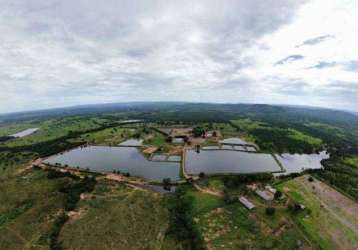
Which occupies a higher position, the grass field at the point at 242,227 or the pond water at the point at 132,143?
the pond water at the point at 132,143

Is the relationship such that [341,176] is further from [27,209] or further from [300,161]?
[27,209]

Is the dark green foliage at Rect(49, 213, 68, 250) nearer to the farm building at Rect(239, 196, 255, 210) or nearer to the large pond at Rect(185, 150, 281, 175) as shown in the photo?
the large pond at Rect(185, 150, 281, 175)

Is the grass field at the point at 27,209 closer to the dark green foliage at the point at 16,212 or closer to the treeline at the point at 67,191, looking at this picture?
the dark green foliage at the point at 16,212

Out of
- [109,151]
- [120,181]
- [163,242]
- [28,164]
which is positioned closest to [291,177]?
[163,242]

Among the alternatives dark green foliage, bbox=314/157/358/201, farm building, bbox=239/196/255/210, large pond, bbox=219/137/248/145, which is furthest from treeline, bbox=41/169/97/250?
large pond, bbox=219/137/248/145

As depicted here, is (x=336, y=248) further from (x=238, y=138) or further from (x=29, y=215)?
(x=238, y=138)

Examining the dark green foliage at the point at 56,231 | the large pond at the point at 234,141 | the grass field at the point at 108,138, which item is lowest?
the dark green foliage at the point at 56,231

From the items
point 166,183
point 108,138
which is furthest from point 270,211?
point 108,138

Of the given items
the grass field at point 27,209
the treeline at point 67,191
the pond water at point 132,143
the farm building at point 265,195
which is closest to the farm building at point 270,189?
the farm building at point 265,195
